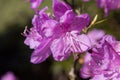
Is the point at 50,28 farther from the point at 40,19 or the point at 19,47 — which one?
the point at 19,47

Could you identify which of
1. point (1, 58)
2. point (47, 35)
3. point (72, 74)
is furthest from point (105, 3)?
point (1, 58)

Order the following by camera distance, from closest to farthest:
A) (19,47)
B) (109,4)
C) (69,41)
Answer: (69,41), (109,4), (19,47)

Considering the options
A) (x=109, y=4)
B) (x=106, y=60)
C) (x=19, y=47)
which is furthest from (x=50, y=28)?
(x=19, y=47)

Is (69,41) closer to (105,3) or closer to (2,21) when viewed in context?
(105,3)

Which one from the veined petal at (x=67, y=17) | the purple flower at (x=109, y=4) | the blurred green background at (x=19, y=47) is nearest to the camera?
the veined petal at (x=67, y=17)

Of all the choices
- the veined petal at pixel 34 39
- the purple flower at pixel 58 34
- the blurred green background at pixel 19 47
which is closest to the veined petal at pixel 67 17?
the purple flower at pixel 58 34

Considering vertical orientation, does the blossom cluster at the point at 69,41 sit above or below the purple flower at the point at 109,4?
above

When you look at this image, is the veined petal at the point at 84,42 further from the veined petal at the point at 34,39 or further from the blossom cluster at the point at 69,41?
the veined petal at the point at 34,39
